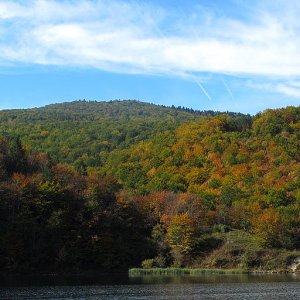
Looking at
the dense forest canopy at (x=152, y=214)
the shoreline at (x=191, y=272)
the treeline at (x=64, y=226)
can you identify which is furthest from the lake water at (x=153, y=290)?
the dense forest canopy at (x=152, y=214)

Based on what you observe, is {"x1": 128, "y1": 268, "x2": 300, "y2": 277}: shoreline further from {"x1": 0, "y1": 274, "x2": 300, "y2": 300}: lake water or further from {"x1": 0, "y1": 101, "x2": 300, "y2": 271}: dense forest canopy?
{"x1": 0, "y1": 274, "x2": 300, "y2": 300}: lake water

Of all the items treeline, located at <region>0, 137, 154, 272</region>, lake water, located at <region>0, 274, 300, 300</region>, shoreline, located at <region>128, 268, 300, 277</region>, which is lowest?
shoreline, located at <region>128, 268, 300, 277</region>

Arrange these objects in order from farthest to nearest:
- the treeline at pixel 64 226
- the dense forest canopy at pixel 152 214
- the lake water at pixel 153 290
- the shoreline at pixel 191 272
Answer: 1. the dense forest canopy at pixel 152 214
2. the treeline at pixel 64 226
3. the shoreline at pixel 191 272
4. the lake water at pixel 153 290

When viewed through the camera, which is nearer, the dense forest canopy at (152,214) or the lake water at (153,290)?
the lake water at (153,290)

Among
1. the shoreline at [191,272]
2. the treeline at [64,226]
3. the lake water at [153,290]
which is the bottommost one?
the shoreline at [191,272]

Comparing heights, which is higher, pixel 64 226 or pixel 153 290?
pixel 64 226

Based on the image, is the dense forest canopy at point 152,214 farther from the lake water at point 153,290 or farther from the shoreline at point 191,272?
the lake water at point 153,290

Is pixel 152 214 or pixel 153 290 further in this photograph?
pixel 152 214

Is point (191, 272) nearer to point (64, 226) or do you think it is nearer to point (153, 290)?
point (64, 226)

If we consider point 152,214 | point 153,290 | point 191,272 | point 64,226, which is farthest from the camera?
point 152,214

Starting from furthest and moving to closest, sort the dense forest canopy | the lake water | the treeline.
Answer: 1. the dense forest canopy
2. the treeline
3. the lake water

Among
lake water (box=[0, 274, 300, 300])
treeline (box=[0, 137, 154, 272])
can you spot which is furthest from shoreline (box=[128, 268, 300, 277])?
lake water (box=[0, 274, 300, 300])

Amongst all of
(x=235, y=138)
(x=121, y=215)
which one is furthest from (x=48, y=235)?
(x=235, y=138)

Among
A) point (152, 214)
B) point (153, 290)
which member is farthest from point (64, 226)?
point (153, 290)
